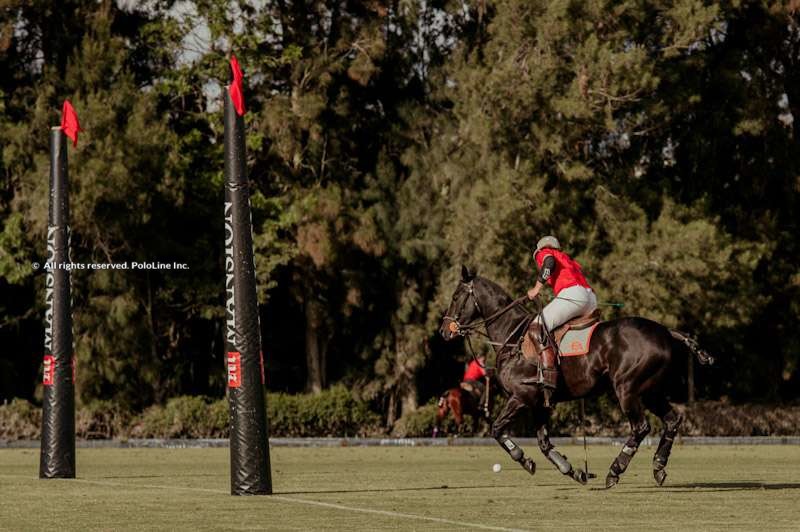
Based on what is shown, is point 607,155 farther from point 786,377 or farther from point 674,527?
point 674,527

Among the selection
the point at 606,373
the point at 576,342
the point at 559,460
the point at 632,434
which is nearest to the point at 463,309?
the point at 576,342

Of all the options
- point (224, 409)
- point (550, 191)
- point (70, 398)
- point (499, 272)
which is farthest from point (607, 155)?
point (70, 398)

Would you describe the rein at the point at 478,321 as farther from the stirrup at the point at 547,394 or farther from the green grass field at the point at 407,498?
the green grass field at the point at 407,498

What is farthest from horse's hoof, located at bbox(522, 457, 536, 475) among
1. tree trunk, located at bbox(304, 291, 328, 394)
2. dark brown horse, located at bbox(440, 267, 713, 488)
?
tree trunk, located at bbox(304, 291, 328, 394)

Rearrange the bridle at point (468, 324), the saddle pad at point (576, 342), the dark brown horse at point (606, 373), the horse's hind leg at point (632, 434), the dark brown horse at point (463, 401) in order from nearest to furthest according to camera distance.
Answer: the horse's hind leg at point (632, 434), the dark brown horse at point (606, 373), the saddle pad at point (576, 342), the bridle at point (468, 324), the dark brown horse at point (463, 401)

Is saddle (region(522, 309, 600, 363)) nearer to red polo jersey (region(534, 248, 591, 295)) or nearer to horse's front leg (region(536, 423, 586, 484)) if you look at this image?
red polo jersey (region(534, 248, 591, 295))

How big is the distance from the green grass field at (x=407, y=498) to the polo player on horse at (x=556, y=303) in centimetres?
129

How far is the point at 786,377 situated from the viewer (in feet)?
128

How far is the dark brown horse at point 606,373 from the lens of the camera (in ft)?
50.9

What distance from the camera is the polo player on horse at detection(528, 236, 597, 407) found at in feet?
52.5

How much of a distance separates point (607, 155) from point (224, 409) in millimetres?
11691

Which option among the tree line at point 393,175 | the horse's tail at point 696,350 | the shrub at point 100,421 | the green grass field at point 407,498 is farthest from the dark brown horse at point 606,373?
the shrub at point 100,421

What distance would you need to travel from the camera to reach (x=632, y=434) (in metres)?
15.6

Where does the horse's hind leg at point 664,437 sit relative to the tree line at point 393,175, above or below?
below
